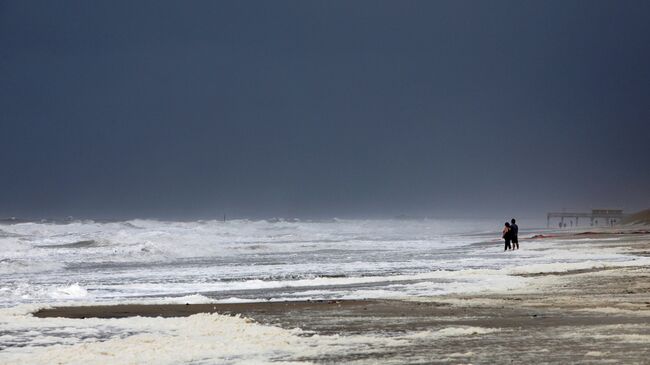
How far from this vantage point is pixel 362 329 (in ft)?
38.4

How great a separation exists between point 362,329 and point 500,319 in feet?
6.54

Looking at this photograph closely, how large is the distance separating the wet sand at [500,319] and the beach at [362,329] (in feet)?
0.05

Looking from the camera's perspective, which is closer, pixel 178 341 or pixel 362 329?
pixel 178 341

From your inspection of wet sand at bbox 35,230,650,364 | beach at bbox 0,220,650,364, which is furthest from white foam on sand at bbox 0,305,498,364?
wet sand at bbox 35,230,650,364

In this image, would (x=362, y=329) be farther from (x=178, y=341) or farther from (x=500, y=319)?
(x=178, y=341)

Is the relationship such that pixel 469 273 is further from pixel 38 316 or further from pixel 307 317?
pixel 38 316

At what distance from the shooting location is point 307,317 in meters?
13.4

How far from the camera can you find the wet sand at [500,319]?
9188 millimetres

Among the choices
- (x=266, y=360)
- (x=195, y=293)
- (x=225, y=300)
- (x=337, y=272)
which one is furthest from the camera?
(x=337, y=272)

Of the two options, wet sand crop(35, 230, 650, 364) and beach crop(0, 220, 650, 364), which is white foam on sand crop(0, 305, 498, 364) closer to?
beach crop(0, 220, 650, 364)

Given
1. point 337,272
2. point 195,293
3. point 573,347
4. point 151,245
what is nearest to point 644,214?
point 151,245

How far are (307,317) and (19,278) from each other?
554 inches

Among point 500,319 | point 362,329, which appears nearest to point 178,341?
point 362,329

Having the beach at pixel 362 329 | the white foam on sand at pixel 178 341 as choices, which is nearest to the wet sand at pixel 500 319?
the beach at pixel 362 329
